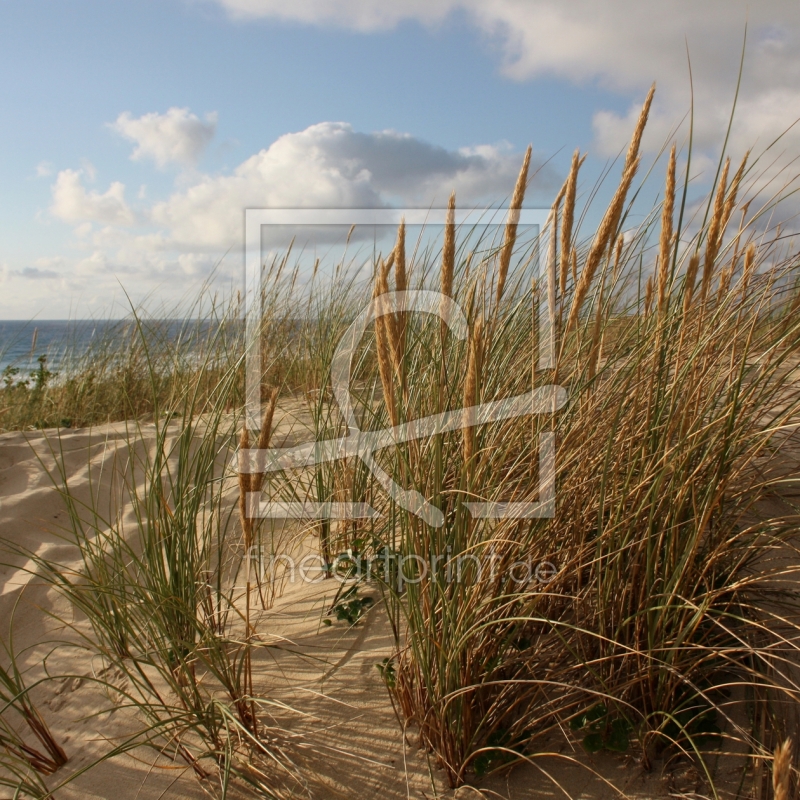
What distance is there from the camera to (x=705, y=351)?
5.11 feet

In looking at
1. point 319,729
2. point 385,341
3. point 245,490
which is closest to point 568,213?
point 385,341

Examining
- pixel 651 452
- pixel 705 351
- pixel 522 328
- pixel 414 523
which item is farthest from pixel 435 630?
pixel 522 328

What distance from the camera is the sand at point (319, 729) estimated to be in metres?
1.43

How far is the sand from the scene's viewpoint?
1427 millimetres

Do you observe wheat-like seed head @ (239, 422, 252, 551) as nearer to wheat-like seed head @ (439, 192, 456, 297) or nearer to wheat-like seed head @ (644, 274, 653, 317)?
wheat-like seed head @ (439, 192, 456, 297)

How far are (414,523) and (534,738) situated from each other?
23.6 inches

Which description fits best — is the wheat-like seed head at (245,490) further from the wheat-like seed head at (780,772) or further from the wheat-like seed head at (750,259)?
the wheat-like seed head at (750,259)

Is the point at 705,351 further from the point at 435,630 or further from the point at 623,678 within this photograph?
the point at 435,630

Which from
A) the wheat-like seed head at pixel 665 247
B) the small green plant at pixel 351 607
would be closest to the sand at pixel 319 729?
the small green plant at pixel 351 607

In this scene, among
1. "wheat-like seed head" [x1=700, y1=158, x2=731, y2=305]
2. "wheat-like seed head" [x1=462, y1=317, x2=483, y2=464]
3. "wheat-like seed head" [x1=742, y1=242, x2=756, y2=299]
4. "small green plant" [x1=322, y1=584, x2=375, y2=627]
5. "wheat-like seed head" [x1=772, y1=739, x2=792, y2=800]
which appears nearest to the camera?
"wheat-like seed head" [x1=772, y1=739, x2=792, y2=800]

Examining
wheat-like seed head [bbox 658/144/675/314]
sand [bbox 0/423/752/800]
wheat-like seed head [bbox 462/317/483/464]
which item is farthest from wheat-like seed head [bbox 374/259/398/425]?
wheat-like seed head [bbox 658/144/675/314]

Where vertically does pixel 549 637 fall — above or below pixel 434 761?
above

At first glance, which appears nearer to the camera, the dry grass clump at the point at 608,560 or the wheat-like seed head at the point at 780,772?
the wheat-like seed head at the point at 780,772

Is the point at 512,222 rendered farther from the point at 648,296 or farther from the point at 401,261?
the point at 648,296
